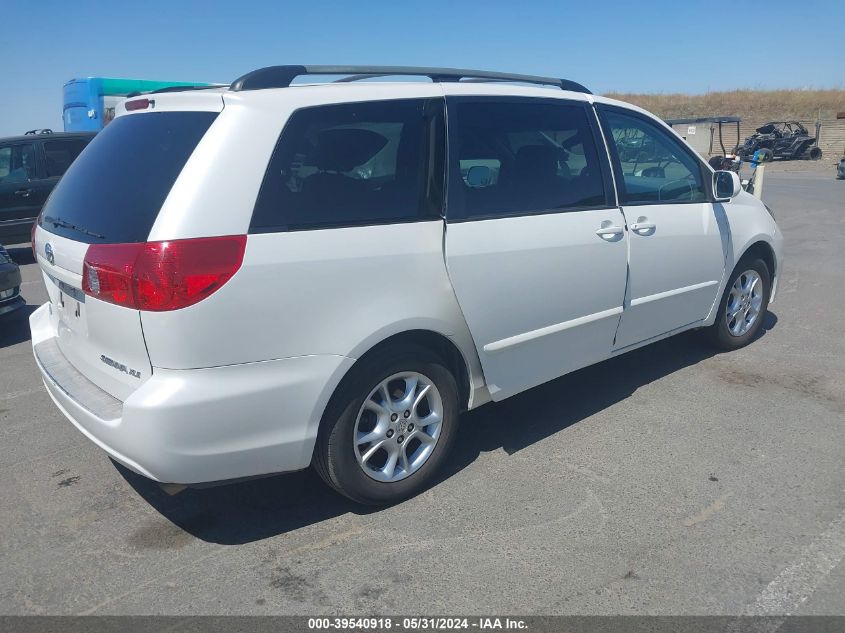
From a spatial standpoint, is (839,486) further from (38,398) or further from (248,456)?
(38,398)

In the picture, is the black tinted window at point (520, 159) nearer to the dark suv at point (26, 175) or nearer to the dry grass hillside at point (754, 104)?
the dark suv at point (26, 175)

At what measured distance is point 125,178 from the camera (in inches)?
121

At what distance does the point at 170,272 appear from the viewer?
8.73 feet

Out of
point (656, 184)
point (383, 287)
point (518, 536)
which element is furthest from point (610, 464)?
point (656, 184)

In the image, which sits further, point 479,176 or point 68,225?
point 479,176

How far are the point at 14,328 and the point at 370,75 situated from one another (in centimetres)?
549

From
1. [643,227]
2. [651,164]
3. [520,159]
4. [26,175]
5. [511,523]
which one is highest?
[26,175]

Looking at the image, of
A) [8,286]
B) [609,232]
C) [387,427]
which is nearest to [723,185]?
[609,232]

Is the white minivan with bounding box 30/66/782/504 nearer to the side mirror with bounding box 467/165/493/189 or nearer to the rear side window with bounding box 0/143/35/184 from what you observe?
the side mirror with bounding box 467/165/493/189

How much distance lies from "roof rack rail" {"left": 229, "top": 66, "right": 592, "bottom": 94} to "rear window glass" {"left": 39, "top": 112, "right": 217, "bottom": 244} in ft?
0.92

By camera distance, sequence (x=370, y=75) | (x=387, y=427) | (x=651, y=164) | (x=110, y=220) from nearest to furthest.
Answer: (x=110, y=220) → (x=387, y=427) → (x=370, y=75) → (x=651, y=164)

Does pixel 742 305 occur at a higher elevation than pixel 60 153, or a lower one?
lower

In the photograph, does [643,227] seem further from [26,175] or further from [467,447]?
[26,175]

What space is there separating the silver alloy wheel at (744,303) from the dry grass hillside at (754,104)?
5065cm
